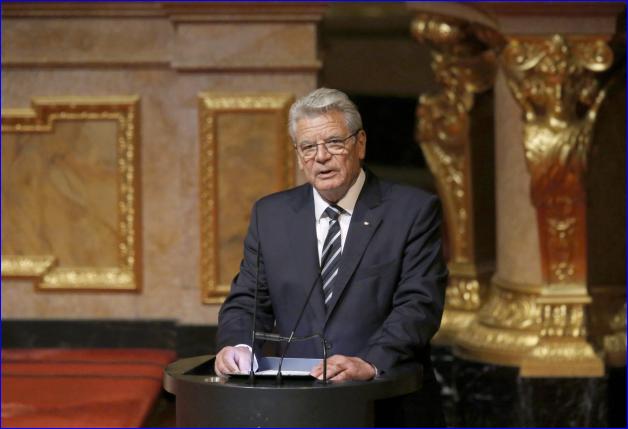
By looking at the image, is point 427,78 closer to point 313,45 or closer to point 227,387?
point 313,45

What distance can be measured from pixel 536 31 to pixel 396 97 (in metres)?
2.33

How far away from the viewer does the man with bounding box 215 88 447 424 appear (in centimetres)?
366

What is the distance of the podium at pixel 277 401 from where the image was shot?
323 centimetres

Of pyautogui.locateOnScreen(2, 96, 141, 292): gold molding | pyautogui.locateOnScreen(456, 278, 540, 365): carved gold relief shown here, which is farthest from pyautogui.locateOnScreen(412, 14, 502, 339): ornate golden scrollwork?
pyautogui.locateOnScreen(2, 96, 141, 292): gold molding

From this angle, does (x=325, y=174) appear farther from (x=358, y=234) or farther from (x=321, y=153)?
(x=358, y=234)

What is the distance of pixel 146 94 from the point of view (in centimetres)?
666

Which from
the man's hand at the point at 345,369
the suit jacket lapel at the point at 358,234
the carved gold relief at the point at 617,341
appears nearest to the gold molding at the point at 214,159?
the carved gold relief at the point at 617,341

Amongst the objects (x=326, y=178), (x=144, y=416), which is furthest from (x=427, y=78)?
(x=326, y=178)

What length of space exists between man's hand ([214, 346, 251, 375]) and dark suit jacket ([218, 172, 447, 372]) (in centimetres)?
19

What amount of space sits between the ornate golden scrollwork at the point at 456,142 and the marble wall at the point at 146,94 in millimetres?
558

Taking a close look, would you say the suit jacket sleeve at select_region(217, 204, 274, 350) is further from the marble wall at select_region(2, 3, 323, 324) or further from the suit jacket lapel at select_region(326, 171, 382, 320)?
the marble wall at select_region(2, 3, 323, 324)

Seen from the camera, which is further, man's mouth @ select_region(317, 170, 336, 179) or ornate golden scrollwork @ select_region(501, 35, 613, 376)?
ornate golden scrollwork @ select_region(501, 35, 613, 376)


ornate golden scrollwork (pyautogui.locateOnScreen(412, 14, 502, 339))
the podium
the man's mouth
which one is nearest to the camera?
the podium

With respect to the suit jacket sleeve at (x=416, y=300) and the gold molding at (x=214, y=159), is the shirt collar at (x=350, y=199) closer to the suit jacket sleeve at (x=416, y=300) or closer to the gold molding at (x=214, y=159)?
the suit jacket sleeve at (x=416, y=300)
